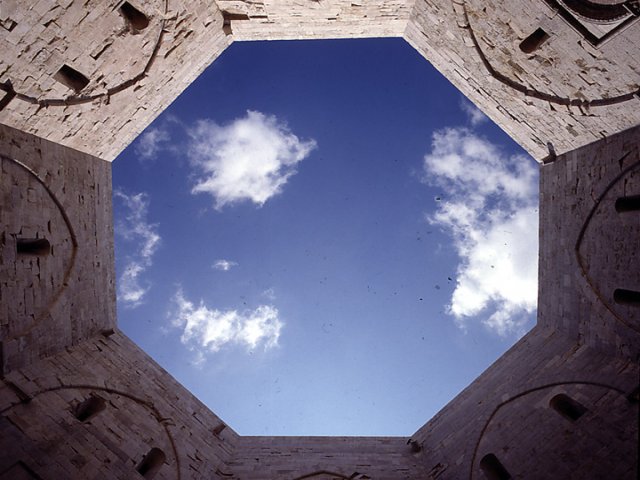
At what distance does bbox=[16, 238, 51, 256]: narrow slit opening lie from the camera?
5.42m

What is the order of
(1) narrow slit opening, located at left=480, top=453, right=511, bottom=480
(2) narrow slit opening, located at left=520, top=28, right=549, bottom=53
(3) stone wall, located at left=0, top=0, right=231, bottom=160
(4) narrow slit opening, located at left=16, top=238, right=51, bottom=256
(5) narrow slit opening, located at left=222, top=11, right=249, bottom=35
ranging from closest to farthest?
(3) stone wall, located at left=0, top=0, right=231, bottom=160 < (2) narrow slit opening, located at left=520, top=28, right=549, bottom=53 < (4) narrow slit opening, located at left=16, top=238, right=51, bottom=256 < (1) narrow slit opening, located at left=480, top=453, right=511, bottom=480 < (5) narrow slit opening, located at left=222, top=11, right=249, bottom=35

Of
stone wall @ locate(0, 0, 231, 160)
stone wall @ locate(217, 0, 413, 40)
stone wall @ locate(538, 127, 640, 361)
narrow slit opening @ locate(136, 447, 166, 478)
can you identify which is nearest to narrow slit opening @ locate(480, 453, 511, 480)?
stone wall @ locate(538, 127, 640, 361)

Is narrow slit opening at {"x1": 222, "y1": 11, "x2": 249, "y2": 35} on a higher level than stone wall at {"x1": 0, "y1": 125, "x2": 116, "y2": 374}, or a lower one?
higher

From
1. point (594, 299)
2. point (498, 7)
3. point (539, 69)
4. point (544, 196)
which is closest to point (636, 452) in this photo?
point (594, 299)

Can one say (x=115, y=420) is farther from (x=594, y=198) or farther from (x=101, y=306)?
(x=594, y=198)

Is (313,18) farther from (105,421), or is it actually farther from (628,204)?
(105,421)

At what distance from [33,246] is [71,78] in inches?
100

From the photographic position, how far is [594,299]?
19.9 ft

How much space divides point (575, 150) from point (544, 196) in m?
1.13

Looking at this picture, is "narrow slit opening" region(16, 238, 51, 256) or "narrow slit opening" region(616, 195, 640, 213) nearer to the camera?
"narrow slit opening" region(616, 195, 640, 213)

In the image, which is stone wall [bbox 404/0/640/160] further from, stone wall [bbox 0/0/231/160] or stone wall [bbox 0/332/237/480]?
stone wall [bbox 0/332/237/480]

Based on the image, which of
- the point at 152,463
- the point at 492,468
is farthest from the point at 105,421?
the point at 492,468

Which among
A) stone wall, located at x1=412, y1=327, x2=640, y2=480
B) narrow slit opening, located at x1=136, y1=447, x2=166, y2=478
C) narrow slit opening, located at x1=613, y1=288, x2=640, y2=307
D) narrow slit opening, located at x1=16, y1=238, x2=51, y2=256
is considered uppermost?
narrow slit opening, located at x1=613, y1=288, x2=640, y2=307

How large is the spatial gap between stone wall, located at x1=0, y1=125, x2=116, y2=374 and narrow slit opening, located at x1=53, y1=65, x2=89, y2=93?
95 centimetres
